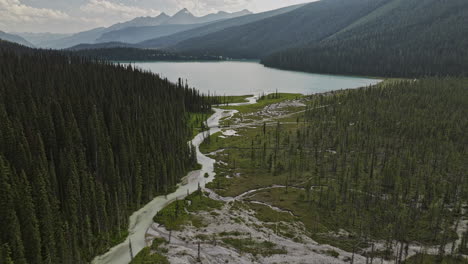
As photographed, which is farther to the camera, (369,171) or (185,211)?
(369,171)

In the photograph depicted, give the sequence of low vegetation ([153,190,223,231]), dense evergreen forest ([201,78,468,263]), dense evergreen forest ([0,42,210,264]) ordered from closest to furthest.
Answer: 1. dense evergreen forest ([0,42,210,264])
2. dense evergreen forest ([201,78,468,263])
3. low vegetation ([153,190,223,231])

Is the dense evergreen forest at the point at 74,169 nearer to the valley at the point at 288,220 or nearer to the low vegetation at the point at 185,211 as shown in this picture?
the low vegetation at the point at 185,211

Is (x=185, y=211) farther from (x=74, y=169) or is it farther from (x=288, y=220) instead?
(x=74, y=169)

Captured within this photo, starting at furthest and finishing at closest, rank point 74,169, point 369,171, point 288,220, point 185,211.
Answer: point 369,171
point 185,211
point 288,220
point 74,169

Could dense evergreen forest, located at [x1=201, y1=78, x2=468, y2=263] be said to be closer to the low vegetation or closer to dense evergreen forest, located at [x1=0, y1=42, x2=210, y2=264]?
the low vegetation

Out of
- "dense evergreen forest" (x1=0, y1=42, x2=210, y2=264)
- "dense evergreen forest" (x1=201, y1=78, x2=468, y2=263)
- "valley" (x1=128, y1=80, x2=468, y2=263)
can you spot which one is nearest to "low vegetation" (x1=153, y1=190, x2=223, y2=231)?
"valley" (x1=128, y1=80, x2=468, y2=263)

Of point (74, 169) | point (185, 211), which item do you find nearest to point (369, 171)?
point (185, 211)

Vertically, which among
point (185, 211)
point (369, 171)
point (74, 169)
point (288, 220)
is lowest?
point (185, 211)

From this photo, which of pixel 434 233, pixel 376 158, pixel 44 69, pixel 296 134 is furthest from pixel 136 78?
pixel 434 233

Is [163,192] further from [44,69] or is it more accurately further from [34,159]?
[44,69]
